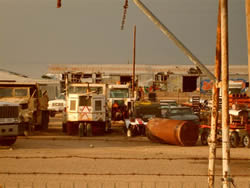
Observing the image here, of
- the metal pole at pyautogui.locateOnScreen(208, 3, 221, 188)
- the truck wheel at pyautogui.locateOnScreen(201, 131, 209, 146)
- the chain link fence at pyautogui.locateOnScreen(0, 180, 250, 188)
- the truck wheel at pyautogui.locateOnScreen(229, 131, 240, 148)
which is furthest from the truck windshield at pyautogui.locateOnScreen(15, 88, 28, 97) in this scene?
the metal pole at pyautogui.locateOnScreen(208, 3, 221, 188)

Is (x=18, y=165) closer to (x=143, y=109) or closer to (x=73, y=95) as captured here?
(x=73, y=95)

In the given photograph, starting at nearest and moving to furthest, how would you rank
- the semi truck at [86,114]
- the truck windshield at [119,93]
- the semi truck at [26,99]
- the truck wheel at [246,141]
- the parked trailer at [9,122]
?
the parked trailer at [9,122]
the truck wheel at [246,141]
the semi truck at [26,99]
the semi truck at [86,114]
the truck windshield at [119,93]

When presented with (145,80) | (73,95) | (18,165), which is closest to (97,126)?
(73,95)

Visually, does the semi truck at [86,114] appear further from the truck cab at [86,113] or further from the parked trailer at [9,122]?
the parked trailer at [9,122]

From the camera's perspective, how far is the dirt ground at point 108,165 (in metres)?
10.3

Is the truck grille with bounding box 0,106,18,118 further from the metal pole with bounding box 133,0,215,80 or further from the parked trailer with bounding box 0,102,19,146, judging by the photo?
the metal pole with bounding box 133,0,215,80

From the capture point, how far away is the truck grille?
654 inches

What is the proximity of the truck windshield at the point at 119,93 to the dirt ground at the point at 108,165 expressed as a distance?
9.36 m

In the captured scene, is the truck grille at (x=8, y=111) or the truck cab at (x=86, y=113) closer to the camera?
the truck grille at (x=8, y=111)

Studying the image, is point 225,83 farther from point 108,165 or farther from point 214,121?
point 108,165

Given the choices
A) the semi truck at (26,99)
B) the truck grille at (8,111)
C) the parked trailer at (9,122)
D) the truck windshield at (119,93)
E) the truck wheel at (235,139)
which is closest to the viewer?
the parked trailer at (9,122)

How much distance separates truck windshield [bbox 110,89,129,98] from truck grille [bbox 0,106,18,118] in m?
12.2

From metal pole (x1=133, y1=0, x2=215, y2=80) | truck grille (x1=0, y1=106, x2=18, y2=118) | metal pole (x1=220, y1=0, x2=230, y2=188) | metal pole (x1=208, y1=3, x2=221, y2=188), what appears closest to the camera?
metal pole (x1=220, y1=0, x2=230, y2=188)

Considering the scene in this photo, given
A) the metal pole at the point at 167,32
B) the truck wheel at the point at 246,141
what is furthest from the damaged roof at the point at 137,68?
the metal pole at the point at 167,32
